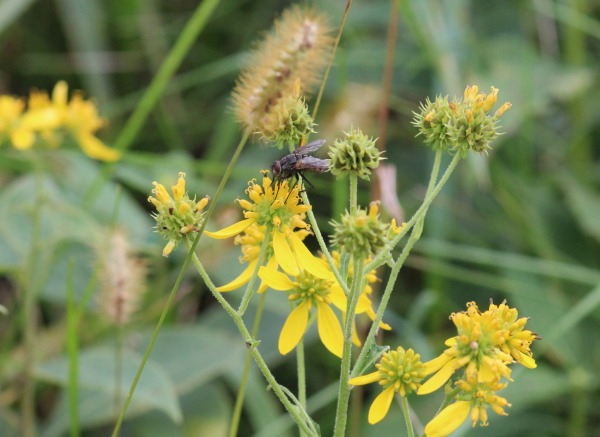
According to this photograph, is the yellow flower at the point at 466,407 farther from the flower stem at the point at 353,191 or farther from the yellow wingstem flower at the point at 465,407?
the flower stem at the point at 353,191

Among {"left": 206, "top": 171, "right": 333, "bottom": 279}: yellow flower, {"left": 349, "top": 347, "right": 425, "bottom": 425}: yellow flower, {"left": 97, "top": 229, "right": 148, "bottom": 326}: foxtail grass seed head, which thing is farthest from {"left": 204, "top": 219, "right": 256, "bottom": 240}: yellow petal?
{"left": 97, "top": 229, "right": 148, "bottom": 326}: foxtail grass seed head

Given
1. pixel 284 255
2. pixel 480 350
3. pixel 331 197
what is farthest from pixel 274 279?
pixel 331 197

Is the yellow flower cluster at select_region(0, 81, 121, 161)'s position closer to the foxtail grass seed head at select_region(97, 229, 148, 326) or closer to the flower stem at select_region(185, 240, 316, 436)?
the foxtail grass seed head at select_region(97, 229, 148, 326)

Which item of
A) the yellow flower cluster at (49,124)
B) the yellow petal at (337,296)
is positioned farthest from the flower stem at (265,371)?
the yellow flower cluster at (49,124)

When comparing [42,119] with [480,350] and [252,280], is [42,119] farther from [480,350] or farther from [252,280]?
[480,350]

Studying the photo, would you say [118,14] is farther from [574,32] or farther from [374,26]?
[574,32]
